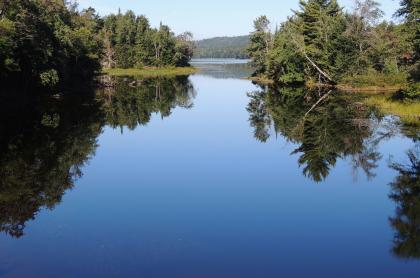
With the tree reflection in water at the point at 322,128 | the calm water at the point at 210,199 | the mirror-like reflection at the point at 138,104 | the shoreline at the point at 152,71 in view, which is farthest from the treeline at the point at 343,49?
the shoreline at the point at 152,71

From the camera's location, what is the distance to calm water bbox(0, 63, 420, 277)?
13688 millimetres

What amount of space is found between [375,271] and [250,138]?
2203 cm

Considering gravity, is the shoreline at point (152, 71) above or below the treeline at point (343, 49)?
below

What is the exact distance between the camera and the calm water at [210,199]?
1369cm

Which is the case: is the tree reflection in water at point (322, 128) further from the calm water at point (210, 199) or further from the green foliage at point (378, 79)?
the green foliage at point (378, 79)

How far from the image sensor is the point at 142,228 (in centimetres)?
1633

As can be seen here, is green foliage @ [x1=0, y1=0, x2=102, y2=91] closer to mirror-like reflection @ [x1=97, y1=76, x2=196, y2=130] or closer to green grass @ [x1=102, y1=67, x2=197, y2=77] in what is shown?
mirror-like reflection @ [x1=97, y1=76, x2=196, y2=130]

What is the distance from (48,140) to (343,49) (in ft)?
175

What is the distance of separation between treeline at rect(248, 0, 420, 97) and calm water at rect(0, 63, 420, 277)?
97.2 ft

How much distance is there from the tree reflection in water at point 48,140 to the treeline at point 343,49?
23890mm

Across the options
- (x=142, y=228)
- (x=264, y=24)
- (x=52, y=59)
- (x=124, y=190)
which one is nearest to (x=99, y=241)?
(x=142, y=228)

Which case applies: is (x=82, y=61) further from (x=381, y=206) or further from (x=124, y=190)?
(x=381, y=206)

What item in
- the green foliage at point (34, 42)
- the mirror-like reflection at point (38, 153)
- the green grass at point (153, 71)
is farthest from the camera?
the green grass at point (153, 71)

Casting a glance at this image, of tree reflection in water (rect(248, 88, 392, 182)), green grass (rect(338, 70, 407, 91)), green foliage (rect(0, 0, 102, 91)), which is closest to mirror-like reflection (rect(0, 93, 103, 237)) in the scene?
green foliage (rect(0, 0, 102, 91))
